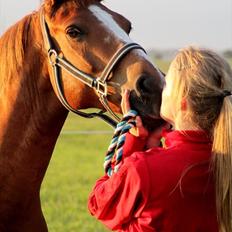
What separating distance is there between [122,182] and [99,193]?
15 cm

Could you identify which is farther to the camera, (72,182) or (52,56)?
(72,182)

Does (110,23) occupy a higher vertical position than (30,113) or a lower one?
higher

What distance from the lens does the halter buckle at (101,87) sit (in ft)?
11.6

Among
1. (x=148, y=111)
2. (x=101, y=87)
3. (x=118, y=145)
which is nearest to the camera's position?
(x=118, y=145)

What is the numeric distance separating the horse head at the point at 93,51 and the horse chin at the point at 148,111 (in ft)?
0.33

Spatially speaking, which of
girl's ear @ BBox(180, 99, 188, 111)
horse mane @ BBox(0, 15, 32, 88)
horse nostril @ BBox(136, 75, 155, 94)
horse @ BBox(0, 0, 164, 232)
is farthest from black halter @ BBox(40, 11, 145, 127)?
girl's ear @ BBox(180, 99, 188, 111)

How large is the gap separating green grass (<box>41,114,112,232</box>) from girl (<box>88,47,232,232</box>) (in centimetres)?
480

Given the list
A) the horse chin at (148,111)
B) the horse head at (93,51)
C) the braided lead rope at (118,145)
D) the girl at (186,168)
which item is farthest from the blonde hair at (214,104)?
the horse head at (93,51)

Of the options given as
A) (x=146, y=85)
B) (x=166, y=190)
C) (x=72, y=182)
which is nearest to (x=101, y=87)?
(x=146, y=85)

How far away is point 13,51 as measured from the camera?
12.1 ft

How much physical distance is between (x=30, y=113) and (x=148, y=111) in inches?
31.5

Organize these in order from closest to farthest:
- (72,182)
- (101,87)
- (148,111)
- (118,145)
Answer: (118,145), (148,111), (101,87), (72,182)

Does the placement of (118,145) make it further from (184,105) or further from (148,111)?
(148,111)

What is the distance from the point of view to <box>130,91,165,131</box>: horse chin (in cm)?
322
